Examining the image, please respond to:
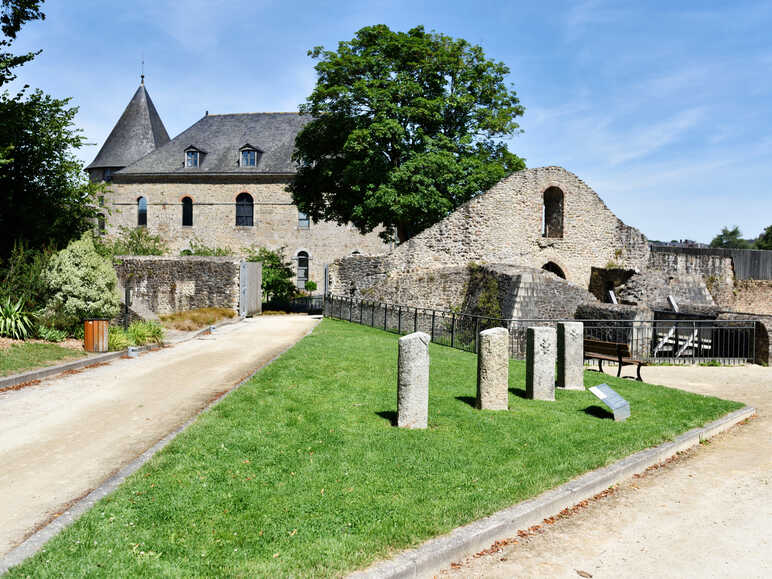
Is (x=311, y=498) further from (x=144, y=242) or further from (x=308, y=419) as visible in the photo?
(x=144, y=242)

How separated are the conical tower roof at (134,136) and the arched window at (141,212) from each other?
397cm

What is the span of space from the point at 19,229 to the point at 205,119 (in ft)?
104

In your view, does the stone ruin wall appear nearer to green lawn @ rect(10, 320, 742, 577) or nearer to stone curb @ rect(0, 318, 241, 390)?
stone curb @ rect(0, 318, 241, 390)

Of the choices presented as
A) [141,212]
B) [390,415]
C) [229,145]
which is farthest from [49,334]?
[229,145]

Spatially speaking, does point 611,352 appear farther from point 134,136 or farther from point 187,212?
point 134,136

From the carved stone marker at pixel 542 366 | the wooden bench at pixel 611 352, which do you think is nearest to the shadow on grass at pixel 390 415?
the carved stone marker at pixel 542 366

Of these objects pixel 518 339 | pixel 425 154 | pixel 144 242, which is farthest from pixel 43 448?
pixel 144 242

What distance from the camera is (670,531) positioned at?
4.81m

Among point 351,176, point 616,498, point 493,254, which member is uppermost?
point 351,176

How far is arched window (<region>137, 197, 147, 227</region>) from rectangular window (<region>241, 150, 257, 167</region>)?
7992mm

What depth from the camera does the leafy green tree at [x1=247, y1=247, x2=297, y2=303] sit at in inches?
1178

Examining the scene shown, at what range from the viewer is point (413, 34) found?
2598 cm

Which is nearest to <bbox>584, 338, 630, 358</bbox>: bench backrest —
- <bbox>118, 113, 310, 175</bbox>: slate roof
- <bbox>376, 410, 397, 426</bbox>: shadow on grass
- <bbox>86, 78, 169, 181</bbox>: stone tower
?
<bbox>376, 410, 397, 426</bbox>: shadow on grass

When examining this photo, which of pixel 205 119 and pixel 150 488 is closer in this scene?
pixel 150 488
